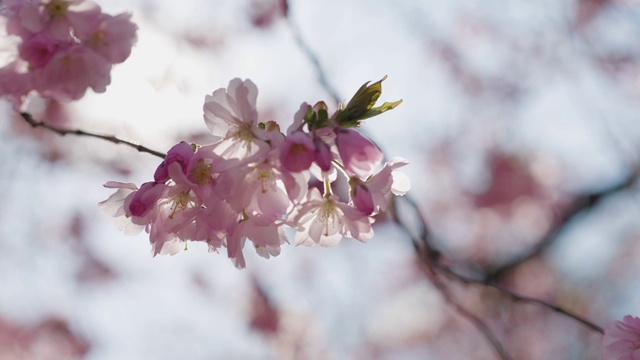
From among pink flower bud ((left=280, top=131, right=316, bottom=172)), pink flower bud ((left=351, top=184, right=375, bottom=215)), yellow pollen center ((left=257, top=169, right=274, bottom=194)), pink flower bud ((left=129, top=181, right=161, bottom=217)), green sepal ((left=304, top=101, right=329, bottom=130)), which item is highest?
green sepal ((left=304, top=101, right=329, bottom=130))

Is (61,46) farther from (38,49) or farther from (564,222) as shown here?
(564,222)

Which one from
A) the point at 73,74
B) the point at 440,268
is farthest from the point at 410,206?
the point at 73,74

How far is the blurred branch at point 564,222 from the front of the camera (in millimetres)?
3029

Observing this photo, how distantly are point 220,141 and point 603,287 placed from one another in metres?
5.18

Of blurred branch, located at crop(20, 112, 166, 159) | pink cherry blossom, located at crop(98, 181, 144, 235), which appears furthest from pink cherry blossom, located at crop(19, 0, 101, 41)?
pink cherry blossom, located at crop(98, 181, 144, 235)

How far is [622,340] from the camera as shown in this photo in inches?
52.4

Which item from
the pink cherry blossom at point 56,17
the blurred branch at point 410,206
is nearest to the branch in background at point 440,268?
the blurred branch at point 410,206

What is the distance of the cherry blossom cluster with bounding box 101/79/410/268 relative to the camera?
1013 mm

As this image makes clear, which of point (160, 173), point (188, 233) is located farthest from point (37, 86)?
point (188, 233)

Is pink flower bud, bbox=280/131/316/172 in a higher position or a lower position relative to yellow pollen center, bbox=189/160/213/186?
higher

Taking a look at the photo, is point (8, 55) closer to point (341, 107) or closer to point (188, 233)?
point (188, 233)

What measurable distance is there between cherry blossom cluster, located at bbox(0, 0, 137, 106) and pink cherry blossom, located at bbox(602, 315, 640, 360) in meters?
1.17

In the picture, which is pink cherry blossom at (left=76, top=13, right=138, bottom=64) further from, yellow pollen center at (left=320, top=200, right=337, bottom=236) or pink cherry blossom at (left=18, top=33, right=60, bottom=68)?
yellow pollen center at (left=320, top=200, right=337, bottom=236)

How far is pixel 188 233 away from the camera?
117cm
